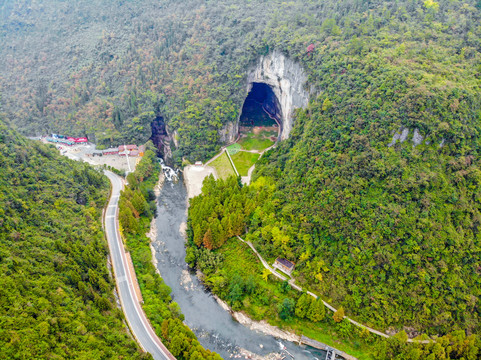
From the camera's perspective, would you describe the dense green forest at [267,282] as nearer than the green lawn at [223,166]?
Yes

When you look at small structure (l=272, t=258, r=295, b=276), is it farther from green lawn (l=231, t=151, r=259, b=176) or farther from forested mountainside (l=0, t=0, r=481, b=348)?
green lawn (l=231, t=151, r=259, b=176)

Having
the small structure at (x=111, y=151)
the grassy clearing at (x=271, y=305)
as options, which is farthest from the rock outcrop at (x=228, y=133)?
the grassy clearing at (x=271, y=305)

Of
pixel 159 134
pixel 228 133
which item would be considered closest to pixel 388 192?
pixel 228 133

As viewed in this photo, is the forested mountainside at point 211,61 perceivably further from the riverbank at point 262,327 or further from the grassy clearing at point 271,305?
the riverbank at point 262,327

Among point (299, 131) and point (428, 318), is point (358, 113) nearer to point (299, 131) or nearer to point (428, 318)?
point (299, 131)

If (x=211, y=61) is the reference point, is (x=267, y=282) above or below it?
below

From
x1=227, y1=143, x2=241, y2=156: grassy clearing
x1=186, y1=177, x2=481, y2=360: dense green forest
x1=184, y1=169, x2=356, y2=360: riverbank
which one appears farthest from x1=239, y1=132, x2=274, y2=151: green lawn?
x1=184, y1=169, x2=356, y2=360: riverbank

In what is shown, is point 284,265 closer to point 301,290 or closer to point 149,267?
point 301,290

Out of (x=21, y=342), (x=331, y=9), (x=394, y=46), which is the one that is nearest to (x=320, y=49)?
(x=394, y=46)
